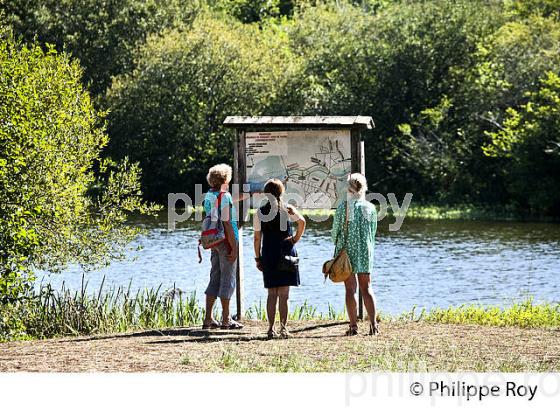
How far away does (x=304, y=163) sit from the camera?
14.2m

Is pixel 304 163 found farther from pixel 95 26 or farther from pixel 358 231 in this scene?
pixel 95 26

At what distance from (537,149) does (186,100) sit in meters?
17.4

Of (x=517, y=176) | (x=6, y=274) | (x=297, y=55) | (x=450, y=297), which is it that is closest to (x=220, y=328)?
(x=6, y=274)

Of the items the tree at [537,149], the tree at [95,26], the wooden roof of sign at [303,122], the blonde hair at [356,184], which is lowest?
the blonde hair at [356,184]

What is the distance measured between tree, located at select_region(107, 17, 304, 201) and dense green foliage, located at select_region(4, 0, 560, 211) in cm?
6

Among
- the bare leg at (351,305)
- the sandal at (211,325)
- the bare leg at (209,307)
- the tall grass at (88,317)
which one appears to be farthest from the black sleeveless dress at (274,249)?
the tall grass at (88,317)

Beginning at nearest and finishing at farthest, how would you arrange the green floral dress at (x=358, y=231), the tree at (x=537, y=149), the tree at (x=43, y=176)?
the green floral dress at (x=358, y=231) < the tree at (x=43, y=176) < the tree at (x=537, y=149)

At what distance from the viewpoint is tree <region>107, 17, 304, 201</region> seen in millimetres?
49875

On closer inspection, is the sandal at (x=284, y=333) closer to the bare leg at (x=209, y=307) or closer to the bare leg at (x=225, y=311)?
the bare leg at (x=225, y=311)

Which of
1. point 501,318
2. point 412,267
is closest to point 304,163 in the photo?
point 501,318

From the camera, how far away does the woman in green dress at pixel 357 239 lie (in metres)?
12.2

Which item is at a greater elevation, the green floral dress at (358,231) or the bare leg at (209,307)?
the green floral dress at (358,231)

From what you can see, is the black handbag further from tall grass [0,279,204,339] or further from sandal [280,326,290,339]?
tall grass [0,279,204,339]

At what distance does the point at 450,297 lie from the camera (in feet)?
66.9
